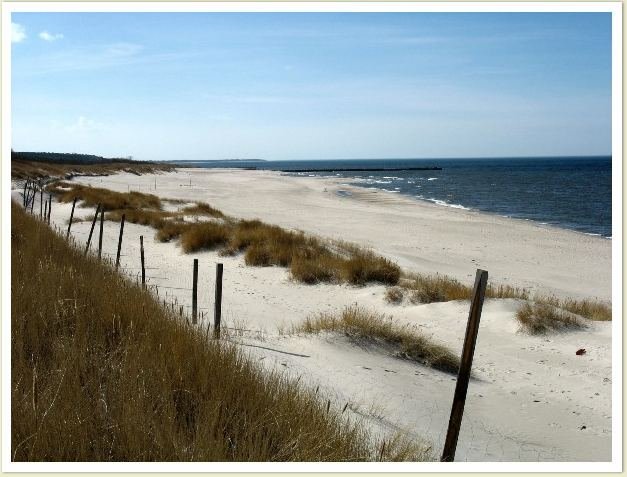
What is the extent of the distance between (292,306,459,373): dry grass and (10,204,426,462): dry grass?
3.43 m

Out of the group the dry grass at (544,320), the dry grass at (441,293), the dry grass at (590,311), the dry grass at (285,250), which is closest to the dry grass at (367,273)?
the dry grass at (285,250)

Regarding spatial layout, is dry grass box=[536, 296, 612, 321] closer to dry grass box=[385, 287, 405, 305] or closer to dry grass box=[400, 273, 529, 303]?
dry grass box=[400, 273, 529, 303]

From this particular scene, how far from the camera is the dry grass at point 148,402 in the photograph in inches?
127

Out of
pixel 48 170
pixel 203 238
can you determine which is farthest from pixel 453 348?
pixel 48 170

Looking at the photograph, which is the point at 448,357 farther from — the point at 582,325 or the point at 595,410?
the point at 582,325

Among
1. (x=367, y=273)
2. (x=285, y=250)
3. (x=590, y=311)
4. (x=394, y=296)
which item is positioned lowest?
(x=590, y=311)

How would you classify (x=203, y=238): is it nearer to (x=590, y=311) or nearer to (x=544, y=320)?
(x=544, y=320)

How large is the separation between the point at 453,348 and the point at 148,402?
6142 millimetres

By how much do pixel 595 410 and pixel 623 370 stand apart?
2924mm

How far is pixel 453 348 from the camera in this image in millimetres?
8758

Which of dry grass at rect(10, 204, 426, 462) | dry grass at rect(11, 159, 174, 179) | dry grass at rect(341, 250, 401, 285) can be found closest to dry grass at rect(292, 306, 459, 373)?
dry grass at rect(10, 204, 426, 462)

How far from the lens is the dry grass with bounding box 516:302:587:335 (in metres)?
9.41

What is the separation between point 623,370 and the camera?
13.1ft

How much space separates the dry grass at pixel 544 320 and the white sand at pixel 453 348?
0.56 feet
